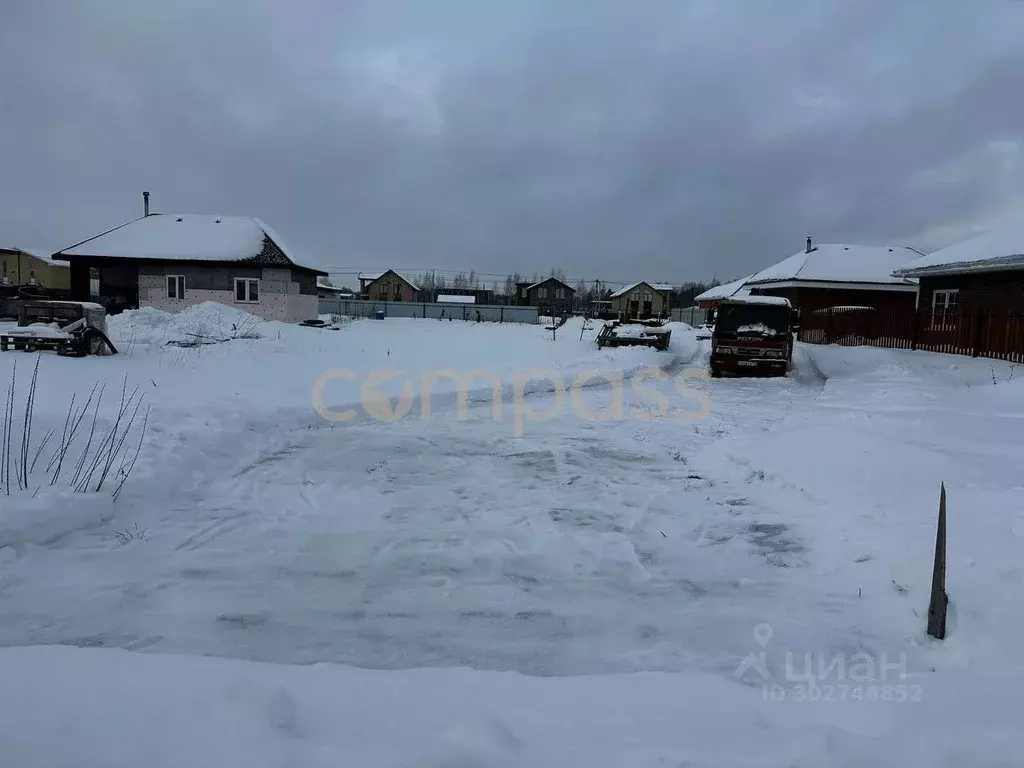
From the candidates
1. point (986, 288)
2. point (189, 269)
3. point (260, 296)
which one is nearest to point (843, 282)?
point (986, 288)

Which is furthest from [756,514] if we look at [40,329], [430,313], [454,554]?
[430,313]

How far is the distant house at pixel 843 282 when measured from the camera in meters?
35.9

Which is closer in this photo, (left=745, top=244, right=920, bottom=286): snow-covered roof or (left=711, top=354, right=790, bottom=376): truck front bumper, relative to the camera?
(left=711, top=354, right=790, bottom=376): truck front bumper

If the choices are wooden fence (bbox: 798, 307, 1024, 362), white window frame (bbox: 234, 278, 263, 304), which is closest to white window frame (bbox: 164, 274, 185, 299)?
white window frame (bbox: 234, 278, 263, 304)

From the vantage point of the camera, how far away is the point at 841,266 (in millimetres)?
37500

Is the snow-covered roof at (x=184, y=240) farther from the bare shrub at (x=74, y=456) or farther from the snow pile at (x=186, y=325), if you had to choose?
the bare shrub at (x=74, y=456)

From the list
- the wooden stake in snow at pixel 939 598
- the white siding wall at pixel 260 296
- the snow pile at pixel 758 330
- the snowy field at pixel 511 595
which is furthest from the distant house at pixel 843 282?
Answer: the wooden stake in snow at pixel 939 598

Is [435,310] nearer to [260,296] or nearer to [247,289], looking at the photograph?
[260,296]

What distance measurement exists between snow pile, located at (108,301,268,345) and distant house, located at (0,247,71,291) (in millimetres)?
39297

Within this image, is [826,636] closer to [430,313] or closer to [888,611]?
[888,611]

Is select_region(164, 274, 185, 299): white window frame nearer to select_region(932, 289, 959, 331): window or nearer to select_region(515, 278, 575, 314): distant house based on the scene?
select_region(932, 289, 959, 331): window

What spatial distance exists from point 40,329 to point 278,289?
702 inches

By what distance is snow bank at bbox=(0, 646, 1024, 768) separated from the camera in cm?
252

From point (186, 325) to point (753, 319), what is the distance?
63.3 ft
